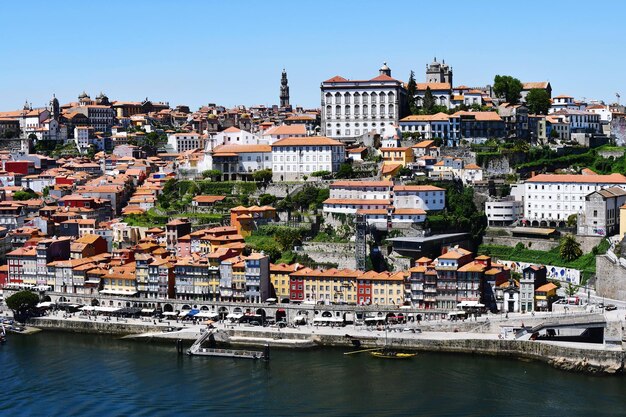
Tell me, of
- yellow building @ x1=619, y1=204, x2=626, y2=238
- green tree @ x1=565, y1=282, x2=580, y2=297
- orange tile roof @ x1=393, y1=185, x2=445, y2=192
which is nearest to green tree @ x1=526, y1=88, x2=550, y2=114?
orange tile roof @ x1=393, y1=185, x2=445, y2=192

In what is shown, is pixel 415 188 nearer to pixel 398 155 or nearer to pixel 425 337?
pixel 398 155

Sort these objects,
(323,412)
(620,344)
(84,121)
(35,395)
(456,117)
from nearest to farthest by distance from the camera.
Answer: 1. (323,412)
2. (35,395)
3. (620,344)
4. (456,117)
5. (84,121)

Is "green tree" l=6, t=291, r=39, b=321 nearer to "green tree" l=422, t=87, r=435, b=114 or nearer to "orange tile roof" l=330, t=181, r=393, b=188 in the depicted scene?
"orange tile roof" l=330, t=181, r=393, b=188

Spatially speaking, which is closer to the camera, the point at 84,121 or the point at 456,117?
the point at 456,117

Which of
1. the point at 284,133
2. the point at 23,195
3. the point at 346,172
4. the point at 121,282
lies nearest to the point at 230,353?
the point at 121,282

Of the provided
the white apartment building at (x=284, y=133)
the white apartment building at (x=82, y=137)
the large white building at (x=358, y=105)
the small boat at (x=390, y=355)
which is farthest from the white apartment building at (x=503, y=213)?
the white apartment building at (x=82, y=137)

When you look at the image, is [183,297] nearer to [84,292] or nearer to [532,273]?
[84,292]

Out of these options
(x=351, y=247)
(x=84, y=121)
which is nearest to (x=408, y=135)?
(x=351, y=247)

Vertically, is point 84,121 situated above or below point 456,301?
above
